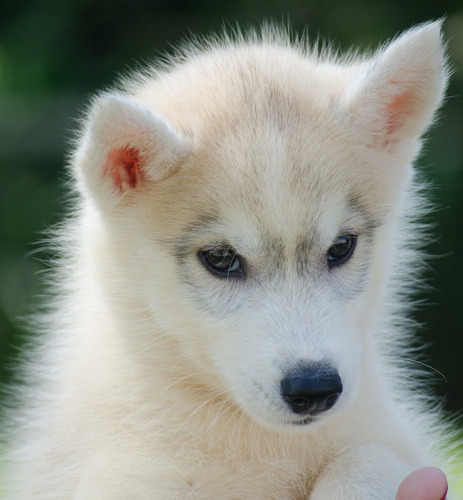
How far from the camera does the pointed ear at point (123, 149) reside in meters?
2.74

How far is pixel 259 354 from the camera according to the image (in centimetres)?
269

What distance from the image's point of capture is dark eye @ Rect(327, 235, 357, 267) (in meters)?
2.94

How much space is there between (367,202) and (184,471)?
1.16 metres

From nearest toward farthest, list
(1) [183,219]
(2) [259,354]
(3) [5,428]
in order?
(2) [259,354] < (1) [183,219] < (3) [5,428]

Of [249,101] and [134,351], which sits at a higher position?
[249,101]

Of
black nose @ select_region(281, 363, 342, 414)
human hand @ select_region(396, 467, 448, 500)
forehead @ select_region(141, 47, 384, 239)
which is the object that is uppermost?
forehead @ select_region(141, 47, 384, 239)

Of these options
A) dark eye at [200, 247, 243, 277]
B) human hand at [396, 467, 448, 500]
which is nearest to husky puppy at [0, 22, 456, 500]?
dark eye at [200, 247, 243, 277]

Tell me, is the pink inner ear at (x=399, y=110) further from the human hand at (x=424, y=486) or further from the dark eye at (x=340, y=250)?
the human hand at (x=424, y=486)

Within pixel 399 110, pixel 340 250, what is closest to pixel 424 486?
pixel 340 250

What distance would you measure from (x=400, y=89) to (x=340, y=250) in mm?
677

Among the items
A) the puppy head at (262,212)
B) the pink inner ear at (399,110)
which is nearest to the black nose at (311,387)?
the puppy head at (262,212)

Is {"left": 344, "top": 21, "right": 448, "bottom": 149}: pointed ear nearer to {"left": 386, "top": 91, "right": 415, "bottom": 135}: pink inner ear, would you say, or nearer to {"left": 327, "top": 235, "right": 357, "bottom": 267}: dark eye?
{"left": 386, "top": 91, "right": 415, "bottom": 135}: pink inner ear

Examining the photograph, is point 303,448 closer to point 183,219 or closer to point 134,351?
point 134,351

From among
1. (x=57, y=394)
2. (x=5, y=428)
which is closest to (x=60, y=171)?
(x=5, y=428)
